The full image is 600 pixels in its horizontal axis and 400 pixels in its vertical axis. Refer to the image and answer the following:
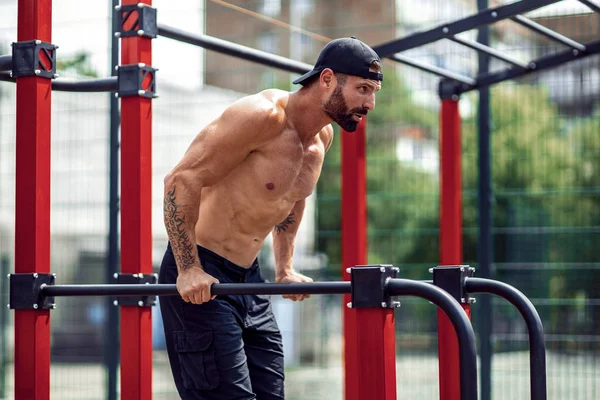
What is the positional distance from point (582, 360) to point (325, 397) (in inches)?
89.7

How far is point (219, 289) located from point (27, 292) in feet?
2.33

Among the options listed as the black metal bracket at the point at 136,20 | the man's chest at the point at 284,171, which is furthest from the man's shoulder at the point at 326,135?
the black metal bracket at the point at 136,20

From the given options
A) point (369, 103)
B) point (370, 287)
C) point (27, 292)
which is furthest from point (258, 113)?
point (27, 292)

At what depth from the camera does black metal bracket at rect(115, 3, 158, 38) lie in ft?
12.2

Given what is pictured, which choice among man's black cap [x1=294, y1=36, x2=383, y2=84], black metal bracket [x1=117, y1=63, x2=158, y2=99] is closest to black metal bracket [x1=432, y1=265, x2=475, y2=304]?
man's black cap [x1=294, y1=36, x2=383, y2=84]

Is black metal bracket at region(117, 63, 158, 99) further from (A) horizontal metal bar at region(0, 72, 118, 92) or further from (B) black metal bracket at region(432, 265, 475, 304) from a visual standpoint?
(B) black metal bracket at region(432, 265, 475, 304)

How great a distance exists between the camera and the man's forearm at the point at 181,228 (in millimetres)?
3070

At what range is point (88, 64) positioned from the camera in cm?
667

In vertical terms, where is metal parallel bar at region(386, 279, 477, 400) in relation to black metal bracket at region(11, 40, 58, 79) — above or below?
below

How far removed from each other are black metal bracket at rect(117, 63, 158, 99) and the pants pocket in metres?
1.01

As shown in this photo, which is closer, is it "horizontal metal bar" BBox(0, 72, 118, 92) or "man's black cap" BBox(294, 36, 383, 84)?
"man's black cap" BBox(294, 36, 383, 84)

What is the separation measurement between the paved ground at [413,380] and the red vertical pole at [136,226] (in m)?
3.83

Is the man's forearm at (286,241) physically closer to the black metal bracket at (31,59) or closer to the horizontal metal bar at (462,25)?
the black metal bracket at (31,59)

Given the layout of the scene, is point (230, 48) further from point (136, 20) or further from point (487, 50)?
point (487, 50)
